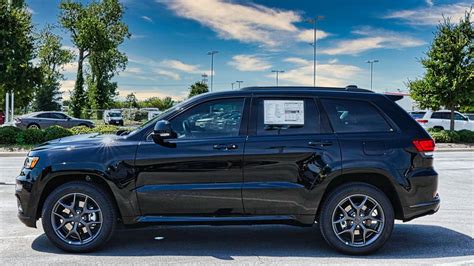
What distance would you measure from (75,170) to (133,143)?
2.20ft

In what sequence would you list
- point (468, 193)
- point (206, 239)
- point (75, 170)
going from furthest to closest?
1. point (468, 193)
2. point (206, 239)
3. point (75, 170)

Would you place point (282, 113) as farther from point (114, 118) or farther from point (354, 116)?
point (114, 118)

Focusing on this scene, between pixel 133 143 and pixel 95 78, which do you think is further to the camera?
pixel 95 78

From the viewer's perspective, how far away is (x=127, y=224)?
4.82m

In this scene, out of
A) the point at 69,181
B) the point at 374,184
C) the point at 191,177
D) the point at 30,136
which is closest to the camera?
the point at 191,177

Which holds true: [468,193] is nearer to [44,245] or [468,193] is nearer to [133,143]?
[133,143]

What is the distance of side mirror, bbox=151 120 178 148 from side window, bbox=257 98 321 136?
0.96 m

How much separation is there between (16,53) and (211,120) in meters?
17.4

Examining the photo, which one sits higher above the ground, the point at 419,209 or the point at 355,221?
the point at 419,209

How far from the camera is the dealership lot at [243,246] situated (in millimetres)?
4680

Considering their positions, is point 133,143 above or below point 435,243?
above

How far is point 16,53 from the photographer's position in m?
19.2

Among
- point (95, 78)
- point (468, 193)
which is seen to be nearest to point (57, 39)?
point (95, 78)

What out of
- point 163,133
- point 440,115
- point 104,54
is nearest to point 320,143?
point 163,133
